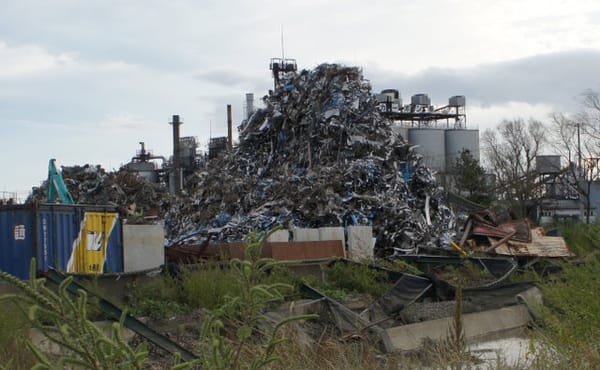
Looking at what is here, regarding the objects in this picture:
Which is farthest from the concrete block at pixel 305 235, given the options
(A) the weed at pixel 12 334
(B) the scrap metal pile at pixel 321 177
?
(A) the weed at pixel 12 334

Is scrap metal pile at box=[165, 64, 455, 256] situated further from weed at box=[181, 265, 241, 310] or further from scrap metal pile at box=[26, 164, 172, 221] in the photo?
weed at box=[181, 265, 241, 310]

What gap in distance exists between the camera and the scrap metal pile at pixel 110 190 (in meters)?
42.2

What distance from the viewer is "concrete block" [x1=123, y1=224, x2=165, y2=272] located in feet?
55.7

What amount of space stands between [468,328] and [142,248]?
25.6ft

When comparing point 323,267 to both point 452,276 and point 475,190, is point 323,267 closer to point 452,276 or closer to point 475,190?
point 452,276

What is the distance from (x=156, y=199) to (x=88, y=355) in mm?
44104

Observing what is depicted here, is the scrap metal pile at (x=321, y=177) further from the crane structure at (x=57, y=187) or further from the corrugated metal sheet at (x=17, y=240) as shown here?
the corrugated metal sheet at (x=17, y=240)

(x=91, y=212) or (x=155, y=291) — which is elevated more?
Result: (x=91, y=212)

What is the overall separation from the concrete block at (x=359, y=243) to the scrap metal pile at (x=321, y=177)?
10.8 ft

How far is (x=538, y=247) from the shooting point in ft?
81.0

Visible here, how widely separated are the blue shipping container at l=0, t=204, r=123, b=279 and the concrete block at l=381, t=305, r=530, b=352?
6.57 meters

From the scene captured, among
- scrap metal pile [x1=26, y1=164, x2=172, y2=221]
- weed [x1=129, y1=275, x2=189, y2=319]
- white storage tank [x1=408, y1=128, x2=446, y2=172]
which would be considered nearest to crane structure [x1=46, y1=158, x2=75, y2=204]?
weed [x1=129, y1=275, x2=189, y2=319]

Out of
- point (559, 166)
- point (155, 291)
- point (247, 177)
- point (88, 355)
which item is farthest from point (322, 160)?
point (559, 166)

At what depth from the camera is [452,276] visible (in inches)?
695
